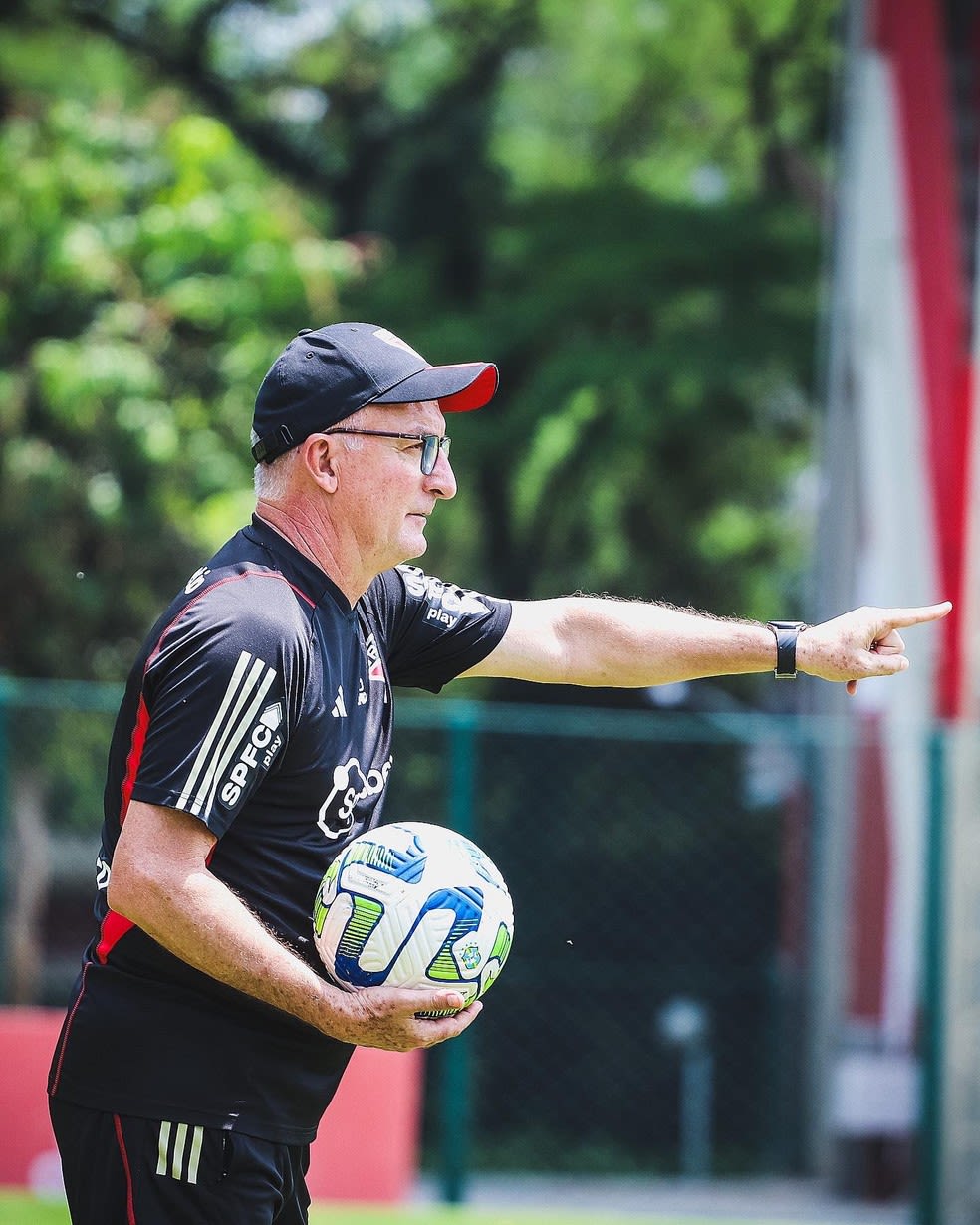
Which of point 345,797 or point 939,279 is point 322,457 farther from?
point 939,279

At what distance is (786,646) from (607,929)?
8717 millimetres

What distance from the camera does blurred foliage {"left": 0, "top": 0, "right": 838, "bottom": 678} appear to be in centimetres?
1155

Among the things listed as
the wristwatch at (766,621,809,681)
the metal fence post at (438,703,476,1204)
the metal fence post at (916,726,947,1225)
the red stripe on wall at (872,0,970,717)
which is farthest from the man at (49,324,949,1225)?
the red stripe on wall at (872,0,970,717)

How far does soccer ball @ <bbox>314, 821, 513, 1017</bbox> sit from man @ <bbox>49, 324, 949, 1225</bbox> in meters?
0.06

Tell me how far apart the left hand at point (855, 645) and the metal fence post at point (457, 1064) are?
4.48m

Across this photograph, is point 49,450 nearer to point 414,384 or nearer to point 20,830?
point 20,830

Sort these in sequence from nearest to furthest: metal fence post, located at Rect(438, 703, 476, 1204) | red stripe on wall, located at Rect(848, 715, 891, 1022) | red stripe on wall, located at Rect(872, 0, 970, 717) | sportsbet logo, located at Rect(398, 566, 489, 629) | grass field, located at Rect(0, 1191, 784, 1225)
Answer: sportsbet logo, located at Rect(398, 566, 489, 629) → grass field, located at Rect(0, 1191, 784, 1225) → metal fence post, located at Rect(438, 703, 476, 1204) → red stripe on wall, located at Rect(872, 0, 970, 717) → red stripe on wall, located at Rect(848, 715, 891, 1022)

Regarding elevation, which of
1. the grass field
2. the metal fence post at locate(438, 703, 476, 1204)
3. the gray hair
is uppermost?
the gray hair

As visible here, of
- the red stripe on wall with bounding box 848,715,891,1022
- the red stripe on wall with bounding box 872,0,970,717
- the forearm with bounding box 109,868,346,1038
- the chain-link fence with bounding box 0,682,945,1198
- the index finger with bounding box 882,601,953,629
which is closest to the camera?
the forearm with bounding box 109,868,346,1038

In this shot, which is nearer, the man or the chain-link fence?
the man

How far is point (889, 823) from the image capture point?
10414mm

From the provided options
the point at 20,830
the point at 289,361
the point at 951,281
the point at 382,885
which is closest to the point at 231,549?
the point at 289,361

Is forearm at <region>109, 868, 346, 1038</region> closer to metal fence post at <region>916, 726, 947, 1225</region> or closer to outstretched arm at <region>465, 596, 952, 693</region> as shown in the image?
outstretched arm at <region>465, 596, 952, 693</region>

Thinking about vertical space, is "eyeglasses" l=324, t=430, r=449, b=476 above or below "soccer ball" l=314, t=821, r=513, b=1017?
above
